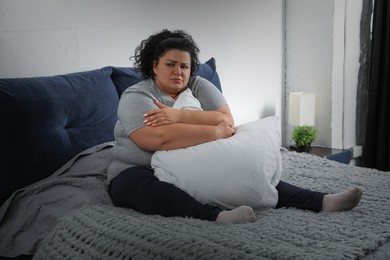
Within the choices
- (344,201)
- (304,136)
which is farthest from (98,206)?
(304,136)

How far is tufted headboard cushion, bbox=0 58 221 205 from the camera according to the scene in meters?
1.64

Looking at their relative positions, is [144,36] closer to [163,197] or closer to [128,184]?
[128,184]

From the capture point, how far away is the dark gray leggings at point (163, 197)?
4.73 ft

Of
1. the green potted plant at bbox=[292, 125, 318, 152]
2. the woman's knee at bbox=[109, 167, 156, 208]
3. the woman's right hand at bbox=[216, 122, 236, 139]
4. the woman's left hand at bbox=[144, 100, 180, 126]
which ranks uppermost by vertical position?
the woman's left hand at bbox=[144, 100, 180, 126]

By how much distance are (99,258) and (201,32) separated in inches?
Answer: 75.5

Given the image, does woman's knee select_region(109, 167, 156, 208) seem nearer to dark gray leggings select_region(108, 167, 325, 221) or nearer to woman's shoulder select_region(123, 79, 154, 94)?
dark gray leggings select_region(108, 167, 325, 221)

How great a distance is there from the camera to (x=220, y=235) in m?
1.23

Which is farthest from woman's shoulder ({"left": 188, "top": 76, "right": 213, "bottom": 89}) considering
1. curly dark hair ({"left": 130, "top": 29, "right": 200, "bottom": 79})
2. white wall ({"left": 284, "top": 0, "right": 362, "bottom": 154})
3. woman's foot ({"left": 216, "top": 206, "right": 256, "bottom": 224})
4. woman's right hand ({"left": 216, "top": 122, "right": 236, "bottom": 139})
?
white wall ({"left": 284, "top": 0, "right": 362, "bottom": 154})

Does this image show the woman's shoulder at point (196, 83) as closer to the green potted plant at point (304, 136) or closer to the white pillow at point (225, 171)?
the white pillow at point (225, 171)

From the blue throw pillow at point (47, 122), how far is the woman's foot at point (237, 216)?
73cm

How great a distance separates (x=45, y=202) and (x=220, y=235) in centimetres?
68

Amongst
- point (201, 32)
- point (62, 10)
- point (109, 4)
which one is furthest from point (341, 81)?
point (62, 10)

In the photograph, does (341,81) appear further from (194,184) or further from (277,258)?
(277,258)

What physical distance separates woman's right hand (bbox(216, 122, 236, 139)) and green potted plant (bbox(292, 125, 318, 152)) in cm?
151
